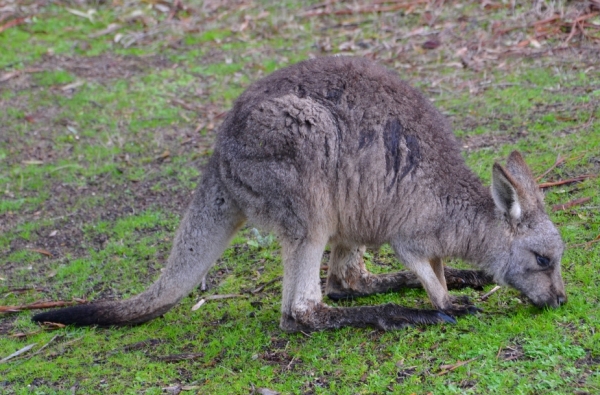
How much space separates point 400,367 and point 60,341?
2.23 m

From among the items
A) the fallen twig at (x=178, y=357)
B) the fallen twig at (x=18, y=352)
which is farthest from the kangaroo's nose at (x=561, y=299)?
the fallen twig at (x=18, y=352)

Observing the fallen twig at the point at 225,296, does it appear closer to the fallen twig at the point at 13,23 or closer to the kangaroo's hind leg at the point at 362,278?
the kangaroo's hind leg at the point at 362,278

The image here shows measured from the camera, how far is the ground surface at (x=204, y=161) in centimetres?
434

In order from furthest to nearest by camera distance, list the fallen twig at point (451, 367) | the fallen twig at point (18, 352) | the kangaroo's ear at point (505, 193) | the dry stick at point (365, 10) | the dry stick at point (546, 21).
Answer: the dry stick at point (365, 10), the dry stick at point (546, 21), the fallen twig at point (18, 352), the kangaroo's ear at point (505, 193), the fallen twig at point (451, 367)

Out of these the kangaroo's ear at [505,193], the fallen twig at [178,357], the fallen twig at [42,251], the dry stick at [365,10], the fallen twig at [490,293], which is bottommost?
the fallen twig at [178,357]

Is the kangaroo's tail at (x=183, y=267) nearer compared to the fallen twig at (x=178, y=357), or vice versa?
the fallen twig at (x=178, y=357)

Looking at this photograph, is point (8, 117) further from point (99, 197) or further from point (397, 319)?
point (397, 319)

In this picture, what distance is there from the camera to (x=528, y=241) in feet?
15.1

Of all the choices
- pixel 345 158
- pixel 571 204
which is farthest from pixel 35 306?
pixel 571 204

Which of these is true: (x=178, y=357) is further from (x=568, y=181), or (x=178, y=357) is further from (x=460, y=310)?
(x=568, y=181)

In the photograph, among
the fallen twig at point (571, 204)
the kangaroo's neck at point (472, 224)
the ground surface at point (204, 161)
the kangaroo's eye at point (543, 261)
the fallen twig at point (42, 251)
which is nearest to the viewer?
the ground surface at point (204, 161)

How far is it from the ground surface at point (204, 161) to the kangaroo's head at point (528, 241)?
144mm

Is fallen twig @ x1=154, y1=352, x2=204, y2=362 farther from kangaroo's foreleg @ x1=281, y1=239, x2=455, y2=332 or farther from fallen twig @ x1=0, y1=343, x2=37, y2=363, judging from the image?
fallen twig @ x1=0, y1=343, x2=37, y2=363

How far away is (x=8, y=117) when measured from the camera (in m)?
8.47
